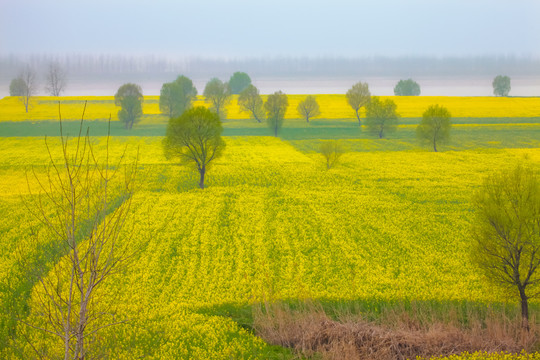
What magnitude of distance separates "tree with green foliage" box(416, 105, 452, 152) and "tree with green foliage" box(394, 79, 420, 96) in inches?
3981

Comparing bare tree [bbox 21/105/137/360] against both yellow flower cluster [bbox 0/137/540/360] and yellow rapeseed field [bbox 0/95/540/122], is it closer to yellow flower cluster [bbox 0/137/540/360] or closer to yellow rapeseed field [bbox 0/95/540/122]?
yellow flower cluster [bbox 0/137/540/360]

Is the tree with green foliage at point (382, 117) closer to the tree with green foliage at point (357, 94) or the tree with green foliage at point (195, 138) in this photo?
the tree with green foliage at point (357, 94)

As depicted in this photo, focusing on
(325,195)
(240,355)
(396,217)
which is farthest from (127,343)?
(325,195)

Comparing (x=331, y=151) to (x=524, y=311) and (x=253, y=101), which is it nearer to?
(x=524, y=311)

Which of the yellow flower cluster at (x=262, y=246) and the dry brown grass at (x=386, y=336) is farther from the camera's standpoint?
the yellow flower cluster at (x=262, y=246)

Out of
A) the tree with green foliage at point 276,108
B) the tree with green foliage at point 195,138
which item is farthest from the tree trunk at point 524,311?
the tree with green foliage at point 276,108

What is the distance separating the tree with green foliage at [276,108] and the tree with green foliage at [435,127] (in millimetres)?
27938

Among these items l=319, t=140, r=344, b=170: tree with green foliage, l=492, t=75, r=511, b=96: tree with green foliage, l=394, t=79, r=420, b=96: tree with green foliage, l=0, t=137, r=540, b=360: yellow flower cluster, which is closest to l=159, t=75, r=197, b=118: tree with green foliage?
l=0, t=137, r=540, b=360: yellow flower cluster

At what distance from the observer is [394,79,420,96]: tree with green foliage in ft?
558

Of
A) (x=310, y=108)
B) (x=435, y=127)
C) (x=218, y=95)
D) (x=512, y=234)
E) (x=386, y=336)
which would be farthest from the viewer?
(x=218, y=95)

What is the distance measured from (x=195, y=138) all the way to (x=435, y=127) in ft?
144

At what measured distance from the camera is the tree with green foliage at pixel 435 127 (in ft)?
238

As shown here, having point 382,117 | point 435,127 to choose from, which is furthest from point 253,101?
point 435,127

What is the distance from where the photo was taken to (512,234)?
1681 cm
